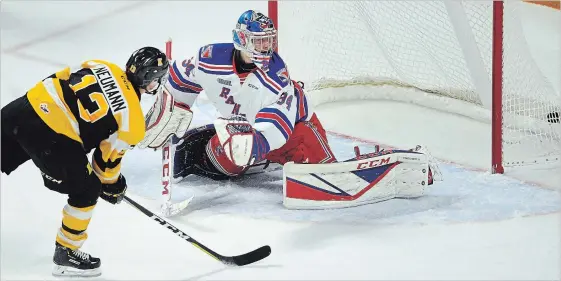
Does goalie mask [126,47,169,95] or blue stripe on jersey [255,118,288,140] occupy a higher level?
goalie mask [126,47,169,95]

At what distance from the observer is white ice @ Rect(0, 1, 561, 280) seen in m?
3.61

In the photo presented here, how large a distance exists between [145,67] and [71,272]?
64cm

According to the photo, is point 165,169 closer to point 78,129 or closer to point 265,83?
point 265,83

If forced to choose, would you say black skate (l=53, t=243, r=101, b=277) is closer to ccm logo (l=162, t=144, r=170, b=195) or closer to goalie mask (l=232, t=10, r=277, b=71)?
ccm logo (l=162, t=144, r=170, b=195)

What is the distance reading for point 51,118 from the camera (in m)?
3.39

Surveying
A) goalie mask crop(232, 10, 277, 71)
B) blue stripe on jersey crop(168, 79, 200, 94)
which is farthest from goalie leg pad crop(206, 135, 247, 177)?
goalie mask crop(232, 10, 277, 71)

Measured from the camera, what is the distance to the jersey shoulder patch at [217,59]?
4.22m

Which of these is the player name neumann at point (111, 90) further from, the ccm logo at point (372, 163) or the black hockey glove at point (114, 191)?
the ccm logo at point (372, 163)

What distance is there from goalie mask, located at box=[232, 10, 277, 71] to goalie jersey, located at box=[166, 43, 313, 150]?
0.07 metres

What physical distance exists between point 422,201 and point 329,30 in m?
1.32

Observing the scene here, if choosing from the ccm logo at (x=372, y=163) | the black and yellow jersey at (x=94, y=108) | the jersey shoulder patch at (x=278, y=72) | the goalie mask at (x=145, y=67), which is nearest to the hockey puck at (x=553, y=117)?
the ccm logo at (x=372, y=163)

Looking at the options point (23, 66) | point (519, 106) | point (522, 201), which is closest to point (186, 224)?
point (522, 201)

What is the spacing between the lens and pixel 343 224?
13.0ft

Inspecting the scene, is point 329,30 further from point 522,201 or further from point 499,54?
point 522,201
